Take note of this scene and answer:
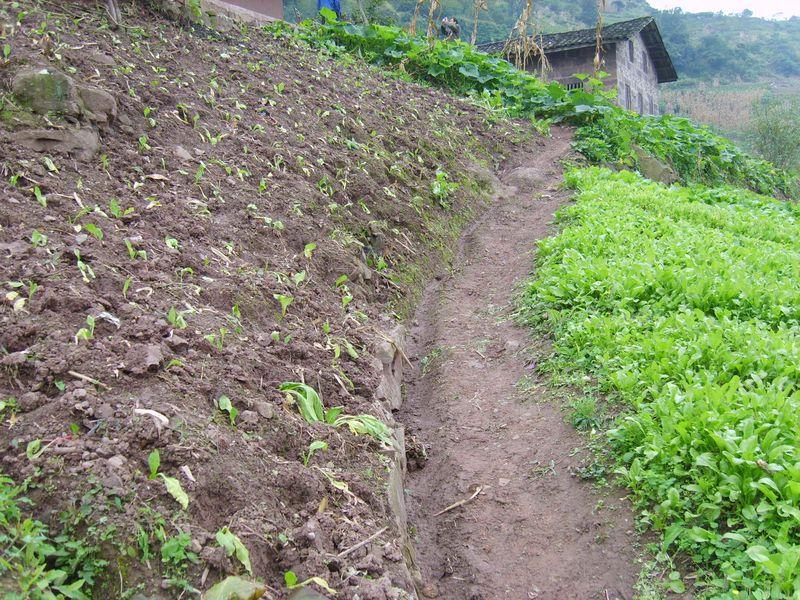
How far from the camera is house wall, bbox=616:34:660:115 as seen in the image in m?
21.0

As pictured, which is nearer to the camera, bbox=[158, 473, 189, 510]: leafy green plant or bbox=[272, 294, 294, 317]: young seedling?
bbox=[158, 473, 189, 510]: leafy green plant

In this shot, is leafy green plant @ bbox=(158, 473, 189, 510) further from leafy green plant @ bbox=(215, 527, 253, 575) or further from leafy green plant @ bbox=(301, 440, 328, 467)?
leafy green plant @ bbox=(301, 440, 328, 467)

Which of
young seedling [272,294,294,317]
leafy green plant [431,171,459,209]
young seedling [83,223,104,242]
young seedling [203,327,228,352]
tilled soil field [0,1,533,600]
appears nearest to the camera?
tilled soil field [0,1,533,600]

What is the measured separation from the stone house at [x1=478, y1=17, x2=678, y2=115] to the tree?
4192 millimetres

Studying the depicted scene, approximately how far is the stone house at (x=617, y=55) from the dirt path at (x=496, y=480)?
14.8m

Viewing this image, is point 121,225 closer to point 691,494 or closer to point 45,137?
point 45,137

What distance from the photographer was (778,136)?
67.1 ft

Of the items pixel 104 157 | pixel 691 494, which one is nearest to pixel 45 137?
pixel 104 157

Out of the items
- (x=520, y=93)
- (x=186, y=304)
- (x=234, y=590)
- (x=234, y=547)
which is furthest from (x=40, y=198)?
(x=520, y=93)

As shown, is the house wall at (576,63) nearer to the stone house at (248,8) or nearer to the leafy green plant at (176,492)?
the stone house at (248,8)

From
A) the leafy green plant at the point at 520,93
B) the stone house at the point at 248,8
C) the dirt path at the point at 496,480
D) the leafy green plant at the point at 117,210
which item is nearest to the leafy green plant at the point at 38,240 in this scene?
the leafy green plant at the point at 117,210

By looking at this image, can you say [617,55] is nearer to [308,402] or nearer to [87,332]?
[308,402]

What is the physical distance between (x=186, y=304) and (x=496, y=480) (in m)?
2.02

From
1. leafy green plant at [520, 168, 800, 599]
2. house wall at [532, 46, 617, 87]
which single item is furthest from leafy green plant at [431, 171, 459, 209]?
house wall at [532, 46, 617, 87]
